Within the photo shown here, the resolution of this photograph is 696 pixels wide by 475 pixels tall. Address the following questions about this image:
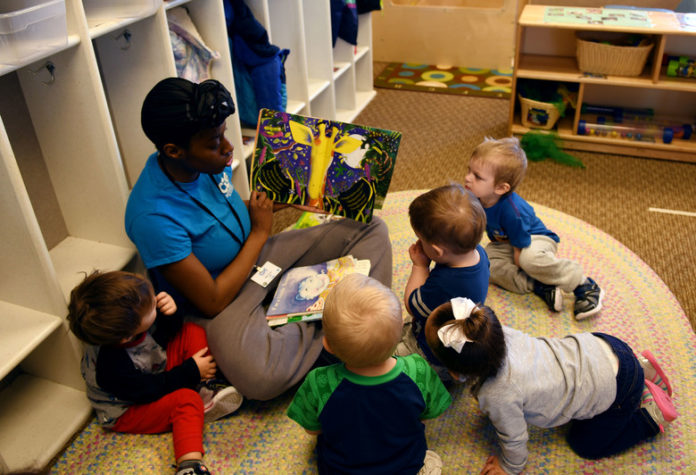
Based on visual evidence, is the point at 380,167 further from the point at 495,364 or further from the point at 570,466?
the point at 570,466

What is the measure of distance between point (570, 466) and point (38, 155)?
63.2 inches

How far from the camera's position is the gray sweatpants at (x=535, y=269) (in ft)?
6.22

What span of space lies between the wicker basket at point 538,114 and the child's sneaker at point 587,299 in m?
1.23

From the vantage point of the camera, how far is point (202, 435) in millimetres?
1535

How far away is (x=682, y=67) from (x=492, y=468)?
2195mm

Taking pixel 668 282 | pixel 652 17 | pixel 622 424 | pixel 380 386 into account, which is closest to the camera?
pixel 380 386

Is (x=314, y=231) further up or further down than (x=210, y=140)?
further down

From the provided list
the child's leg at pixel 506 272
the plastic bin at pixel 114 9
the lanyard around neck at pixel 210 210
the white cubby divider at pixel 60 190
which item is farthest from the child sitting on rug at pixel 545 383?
the plastic bin at pixel 114 9

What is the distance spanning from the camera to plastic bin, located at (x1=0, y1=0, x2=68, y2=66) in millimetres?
1219

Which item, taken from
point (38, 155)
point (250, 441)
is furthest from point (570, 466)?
point (38, 155)

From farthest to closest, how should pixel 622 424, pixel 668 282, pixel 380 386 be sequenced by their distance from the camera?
pixel 668 282
pixel 622 424
pixel 380 386

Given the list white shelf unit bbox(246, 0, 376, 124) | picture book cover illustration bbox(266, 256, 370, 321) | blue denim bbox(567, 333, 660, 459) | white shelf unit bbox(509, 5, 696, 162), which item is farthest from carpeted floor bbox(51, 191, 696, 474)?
white shelf unit bbox(246, 0, 376, 124)

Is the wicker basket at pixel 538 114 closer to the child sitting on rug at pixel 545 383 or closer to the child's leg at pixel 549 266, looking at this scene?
the child's leg at pixel 549 266

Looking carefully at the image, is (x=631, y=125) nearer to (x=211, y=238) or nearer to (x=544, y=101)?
(x=544, y=101)
